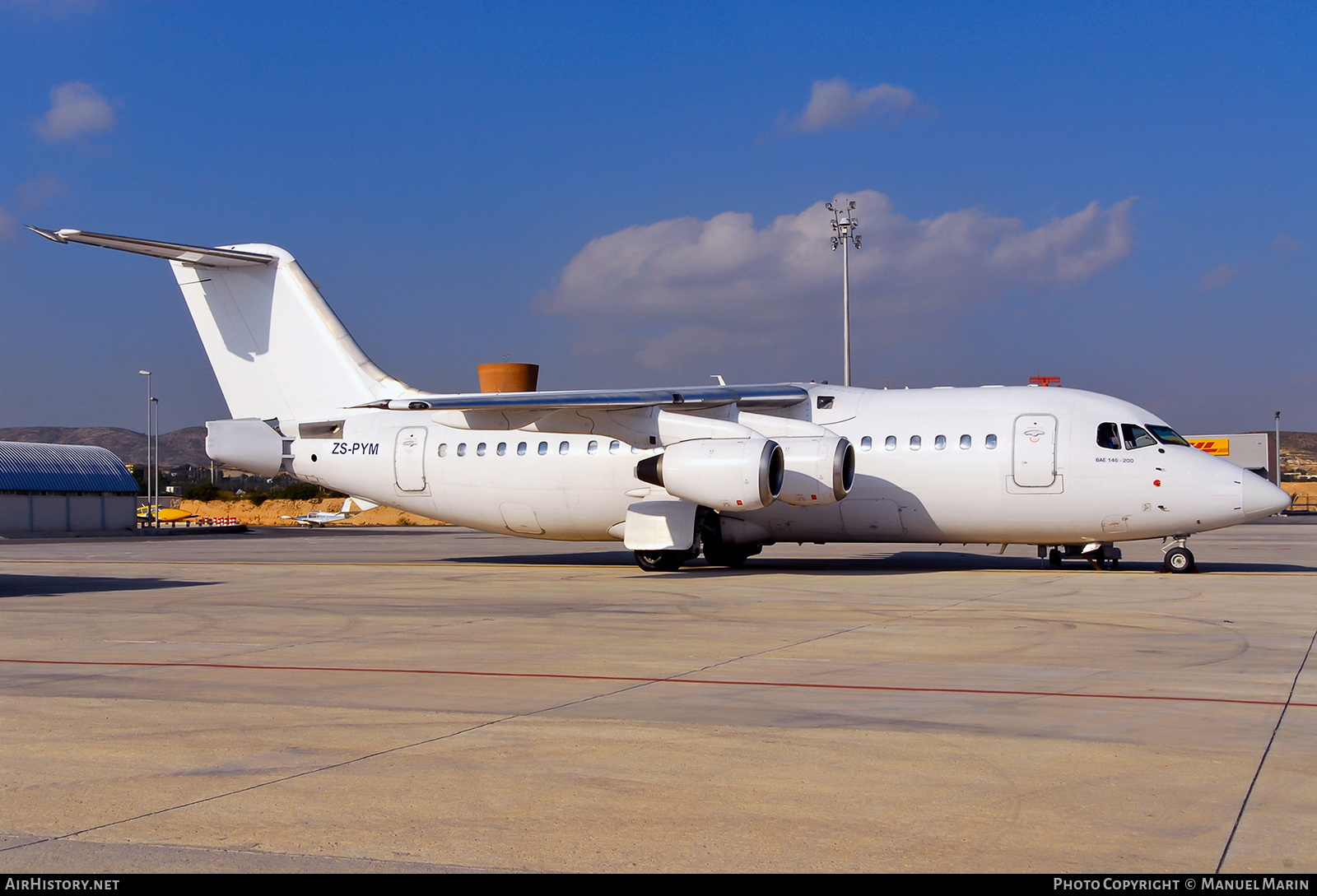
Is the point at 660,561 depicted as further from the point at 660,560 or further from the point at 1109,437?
the point at 1109,437

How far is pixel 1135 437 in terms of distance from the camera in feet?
63.9

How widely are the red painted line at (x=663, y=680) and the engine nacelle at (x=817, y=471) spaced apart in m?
10.6

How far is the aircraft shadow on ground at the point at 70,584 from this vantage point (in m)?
18.5

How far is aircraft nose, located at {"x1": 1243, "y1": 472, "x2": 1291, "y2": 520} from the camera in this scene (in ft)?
60.2

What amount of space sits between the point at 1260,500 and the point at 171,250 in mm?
21044

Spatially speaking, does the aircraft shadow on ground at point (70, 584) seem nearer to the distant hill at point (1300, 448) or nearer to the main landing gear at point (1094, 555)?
the main landing gear at point (1094, 555)

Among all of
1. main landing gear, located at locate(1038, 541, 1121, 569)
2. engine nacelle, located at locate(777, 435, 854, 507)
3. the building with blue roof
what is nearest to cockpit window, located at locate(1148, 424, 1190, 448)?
main landing gear, located at locate(1038, 541, 1121, 569)

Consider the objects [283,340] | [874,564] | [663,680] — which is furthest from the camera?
[283,340]

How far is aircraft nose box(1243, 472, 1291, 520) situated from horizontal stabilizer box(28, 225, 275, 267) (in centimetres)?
1967

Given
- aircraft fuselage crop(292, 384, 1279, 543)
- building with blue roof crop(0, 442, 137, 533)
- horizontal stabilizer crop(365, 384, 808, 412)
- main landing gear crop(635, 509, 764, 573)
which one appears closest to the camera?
aircraft fuselage crop(292, 384, 1279, 543)

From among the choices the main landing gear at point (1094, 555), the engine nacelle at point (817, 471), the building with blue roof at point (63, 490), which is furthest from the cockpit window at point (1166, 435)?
the building with blue roof at point (63, 490)

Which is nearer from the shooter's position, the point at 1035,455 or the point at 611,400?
the point at 1035,455

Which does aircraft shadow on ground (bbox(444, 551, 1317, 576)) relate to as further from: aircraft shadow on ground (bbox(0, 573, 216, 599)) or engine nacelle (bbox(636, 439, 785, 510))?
aircraft shadow on ground (bbox(0, 573, 216, 599))

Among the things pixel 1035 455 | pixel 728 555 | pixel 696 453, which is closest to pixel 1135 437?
pixel 1035 455
